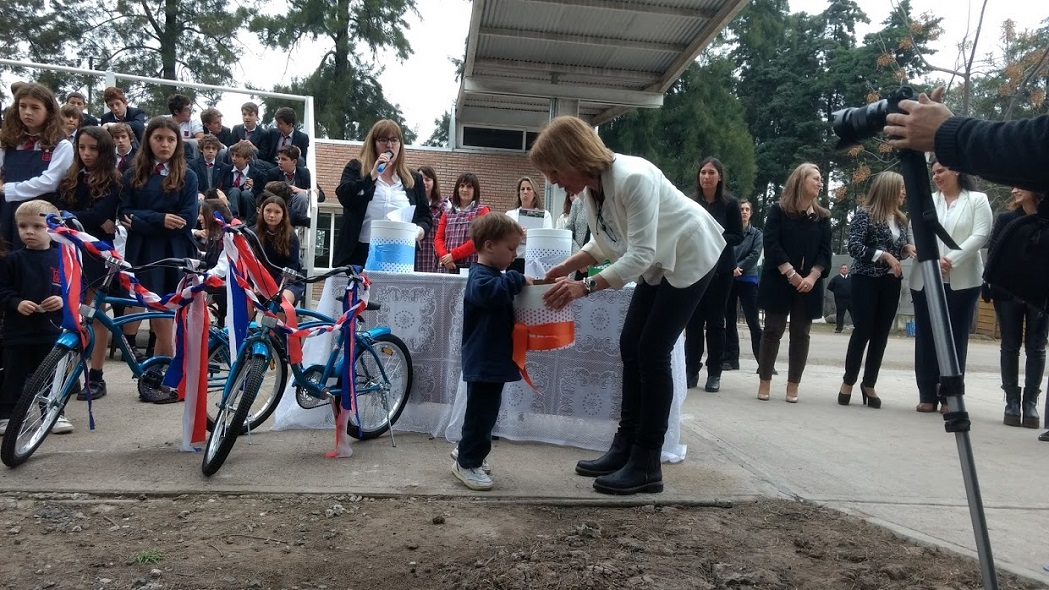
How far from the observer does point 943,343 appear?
2.22 m

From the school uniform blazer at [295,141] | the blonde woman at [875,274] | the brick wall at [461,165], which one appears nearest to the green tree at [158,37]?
the brick wall at [461,165]

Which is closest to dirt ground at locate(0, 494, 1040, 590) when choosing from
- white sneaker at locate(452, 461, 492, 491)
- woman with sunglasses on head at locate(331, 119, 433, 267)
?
white sneaker at locate(452, 461, 492, 491)

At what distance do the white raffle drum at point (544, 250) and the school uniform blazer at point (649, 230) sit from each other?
2.07 ft

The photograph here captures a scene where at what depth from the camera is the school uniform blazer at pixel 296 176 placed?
8742mm

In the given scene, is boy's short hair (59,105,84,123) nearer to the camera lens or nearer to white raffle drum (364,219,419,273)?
white raffle drum (364,219,419,273)

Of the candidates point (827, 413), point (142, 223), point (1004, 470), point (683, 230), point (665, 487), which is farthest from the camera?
point (827, 413)

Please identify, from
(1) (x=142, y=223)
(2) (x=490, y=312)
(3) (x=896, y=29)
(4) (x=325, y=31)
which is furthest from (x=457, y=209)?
(3) (x=896, y=29)

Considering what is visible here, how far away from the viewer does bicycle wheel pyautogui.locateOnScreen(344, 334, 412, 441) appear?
4465 millimetres

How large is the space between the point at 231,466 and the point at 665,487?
2148 mm

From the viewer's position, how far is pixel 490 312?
357 cm

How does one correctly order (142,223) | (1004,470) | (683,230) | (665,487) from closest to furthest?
(683,230) < (665,487) < (1004,470) < (142,223)

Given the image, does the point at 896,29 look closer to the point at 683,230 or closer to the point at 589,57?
the point at 589,57

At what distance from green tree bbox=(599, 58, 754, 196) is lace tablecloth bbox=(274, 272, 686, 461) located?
2301 cm

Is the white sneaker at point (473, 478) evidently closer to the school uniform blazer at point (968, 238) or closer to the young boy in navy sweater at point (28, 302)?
the young boy in navy sweater at point (28, 302)
